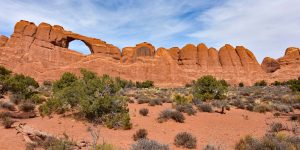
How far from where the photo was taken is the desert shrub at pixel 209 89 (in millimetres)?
18569

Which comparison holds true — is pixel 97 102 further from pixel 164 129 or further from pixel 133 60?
pixel 133 60

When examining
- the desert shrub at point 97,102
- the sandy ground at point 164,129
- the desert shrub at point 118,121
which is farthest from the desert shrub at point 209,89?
the desert shrub at point 118,121

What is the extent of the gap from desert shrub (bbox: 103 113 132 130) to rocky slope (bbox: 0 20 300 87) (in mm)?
43729

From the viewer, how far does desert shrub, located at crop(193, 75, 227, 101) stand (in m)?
18.6

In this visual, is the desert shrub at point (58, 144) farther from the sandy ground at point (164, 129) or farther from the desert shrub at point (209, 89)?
the desert shrub at point (209, 89)

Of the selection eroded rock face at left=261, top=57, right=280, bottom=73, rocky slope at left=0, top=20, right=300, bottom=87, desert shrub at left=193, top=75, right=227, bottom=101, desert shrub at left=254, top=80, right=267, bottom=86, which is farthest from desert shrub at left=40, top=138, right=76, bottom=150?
eroded rock face at left=261, top=57, right=280, bottom=73

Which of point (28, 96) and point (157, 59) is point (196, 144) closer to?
point (28, 96)

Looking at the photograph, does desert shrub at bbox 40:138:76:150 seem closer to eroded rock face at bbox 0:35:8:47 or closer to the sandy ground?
the sandy ground

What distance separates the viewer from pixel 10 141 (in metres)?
8.04

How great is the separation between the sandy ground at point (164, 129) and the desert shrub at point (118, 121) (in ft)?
0.91

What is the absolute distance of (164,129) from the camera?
10961mm

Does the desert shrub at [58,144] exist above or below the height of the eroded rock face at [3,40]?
below

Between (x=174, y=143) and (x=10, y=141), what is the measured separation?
4.98m

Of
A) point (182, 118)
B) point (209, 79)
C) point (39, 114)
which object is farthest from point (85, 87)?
point (209, 79)
